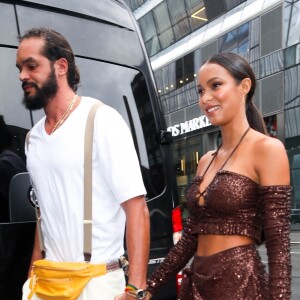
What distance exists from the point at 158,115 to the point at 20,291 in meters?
1.41

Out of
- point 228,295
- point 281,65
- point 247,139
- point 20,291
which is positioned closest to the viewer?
point 228,295

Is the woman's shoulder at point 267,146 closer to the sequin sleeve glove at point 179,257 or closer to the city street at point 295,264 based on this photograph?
the sequin sleeve glove at point 179,257

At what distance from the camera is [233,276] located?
68.2 inches

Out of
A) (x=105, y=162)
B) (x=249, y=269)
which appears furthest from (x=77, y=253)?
(x=249, y=269)

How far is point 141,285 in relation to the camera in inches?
69.5

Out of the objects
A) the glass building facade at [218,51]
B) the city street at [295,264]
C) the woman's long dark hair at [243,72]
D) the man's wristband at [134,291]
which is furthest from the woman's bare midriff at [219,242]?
the glass building facade at [218,51]

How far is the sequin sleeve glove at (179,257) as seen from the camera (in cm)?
202

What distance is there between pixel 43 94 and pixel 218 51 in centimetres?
2220

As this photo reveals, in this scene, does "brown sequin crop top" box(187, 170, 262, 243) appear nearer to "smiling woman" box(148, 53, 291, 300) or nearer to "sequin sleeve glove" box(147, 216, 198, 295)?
"smiling woman" box(148, 53, 291, 300)

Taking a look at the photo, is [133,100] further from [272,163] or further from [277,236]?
[277,236]

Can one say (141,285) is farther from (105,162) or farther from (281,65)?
(281,65)

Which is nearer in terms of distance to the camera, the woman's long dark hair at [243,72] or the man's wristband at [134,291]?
the man's wristband at [134,291]

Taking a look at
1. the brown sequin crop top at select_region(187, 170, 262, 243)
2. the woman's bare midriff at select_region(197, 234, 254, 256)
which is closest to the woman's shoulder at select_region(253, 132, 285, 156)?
the brown sequin crop top at select_region(187, 170, 262, 243)

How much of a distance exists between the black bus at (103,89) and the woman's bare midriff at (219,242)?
1.01 m
